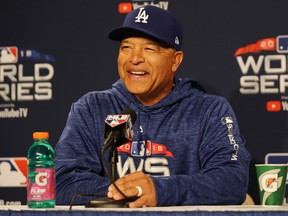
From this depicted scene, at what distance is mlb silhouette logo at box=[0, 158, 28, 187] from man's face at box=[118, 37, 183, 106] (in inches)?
39.8

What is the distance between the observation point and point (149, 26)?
2.37m

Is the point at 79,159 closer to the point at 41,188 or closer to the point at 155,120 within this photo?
the point at 155,120

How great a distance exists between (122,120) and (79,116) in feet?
2.76

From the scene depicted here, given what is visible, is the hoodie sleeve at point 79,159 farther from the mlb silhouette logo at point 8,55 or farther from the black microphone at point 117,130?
the mlb silhouette logo at point 8,55

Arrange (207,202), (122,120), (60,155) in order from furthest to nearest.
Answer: (60,155)
(207,202)
(122,120)

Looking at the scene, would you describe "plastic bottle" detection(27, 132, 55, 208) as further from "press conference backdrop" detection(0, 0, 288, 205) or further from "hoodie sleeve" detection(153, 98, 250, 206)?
"press conference backdrop" detection(0, 0, 288, 205)

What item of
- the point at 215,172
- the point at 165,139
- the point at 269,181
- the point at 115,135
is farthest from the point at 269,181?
the point at 165,139

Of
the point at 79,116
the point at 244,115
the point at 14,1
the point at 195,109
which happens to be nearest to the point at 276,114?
the point at 244,115

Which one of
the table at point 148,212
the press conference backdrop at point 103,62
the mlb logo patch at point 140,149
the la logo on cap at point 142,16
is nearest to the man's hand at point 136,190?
the table at point 148,212

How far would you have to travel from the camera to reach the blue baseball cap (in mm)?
2365

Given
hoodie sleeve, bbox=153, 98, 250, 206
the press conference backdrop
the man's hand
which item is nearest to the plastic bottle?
the man's hand

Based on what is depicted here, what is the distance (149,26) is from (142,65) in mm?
156

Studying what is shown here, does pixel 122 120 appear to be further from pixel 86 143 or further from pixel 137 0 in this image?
pixel 137 0

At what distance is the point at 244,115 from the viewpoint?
10.0ft
